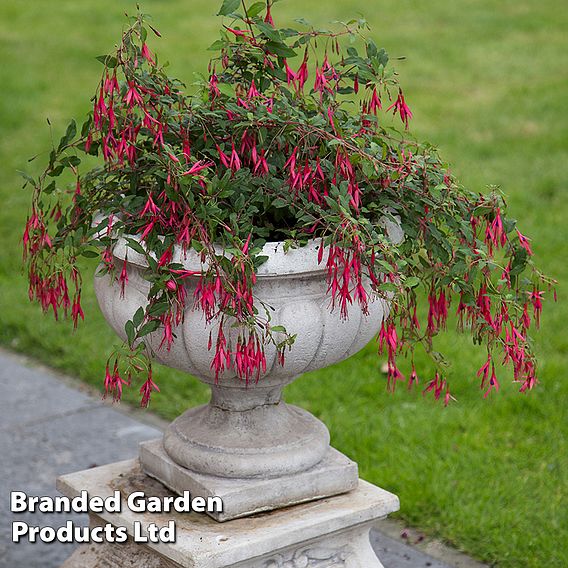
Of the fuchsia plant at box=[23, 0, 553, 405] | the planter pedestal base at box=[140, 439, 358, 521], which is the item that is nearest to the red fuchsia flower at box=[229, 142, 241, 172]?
the fuchsia plant at box=[23, 0, 553, 405]

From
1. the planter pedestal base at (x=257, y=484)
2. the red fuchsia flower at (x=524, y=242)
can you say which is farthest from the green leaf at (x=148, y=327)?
the red fuchsia flower at (x=524, y=242)

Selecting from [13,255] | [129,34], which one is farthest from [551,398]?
[13,255]

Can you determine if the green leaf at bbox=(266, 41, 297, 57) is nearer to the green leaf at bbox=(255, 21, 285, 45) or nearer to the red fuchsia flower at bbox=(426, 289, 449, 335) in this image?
the green leaf at bbox=(255, 21, 285, 45)

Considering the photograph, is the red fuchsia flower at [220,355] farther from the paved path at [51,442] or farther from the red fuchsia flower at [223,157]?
the paved path at [51,442]

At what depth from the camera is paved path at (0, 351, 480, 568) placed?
10.5ft

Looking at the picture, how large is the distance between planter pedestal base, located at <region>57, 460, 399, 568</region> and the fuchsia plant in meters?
0.35

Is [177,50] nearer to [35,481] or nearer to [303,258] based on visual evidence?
[35,481]

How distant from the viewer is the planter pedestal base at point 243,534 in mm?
2379

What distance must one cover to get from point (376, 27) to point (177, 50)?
1.89 m

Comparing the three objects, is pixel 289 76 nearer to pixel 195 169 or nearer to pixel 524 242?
pixel 195 169

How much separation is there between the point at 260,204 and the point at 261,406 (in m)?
0.51

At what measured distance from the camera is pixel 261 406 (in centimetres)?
261

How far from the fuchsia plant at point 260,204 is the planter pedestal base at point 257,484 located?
10.9 inches

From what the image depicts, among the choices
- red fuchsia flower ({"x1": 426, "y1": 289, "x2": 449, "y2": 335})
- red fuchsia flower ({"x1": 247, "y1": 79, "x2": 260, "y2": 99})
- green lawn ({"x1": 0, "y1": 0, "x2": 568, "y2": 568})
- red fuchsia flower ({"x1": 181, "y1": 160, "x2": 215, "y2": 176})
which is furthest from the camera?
green lawn ({"x1": 0, "y1": 0, "x2": 568, "y2": 568})
